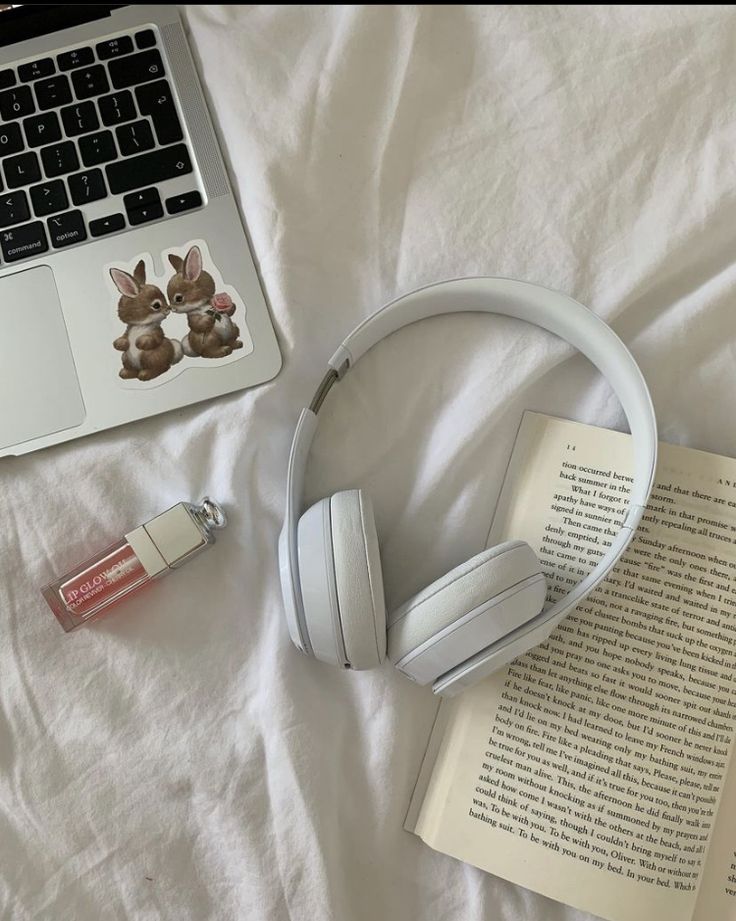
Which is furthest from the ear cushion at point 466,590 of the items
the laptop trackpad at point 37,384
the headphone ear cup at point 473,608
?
the laptop trackpad at point 37,384

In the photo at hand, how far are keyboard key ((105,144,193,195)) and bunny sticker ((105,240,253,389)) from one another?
5 cm

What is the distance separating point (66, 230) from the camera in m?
0.61

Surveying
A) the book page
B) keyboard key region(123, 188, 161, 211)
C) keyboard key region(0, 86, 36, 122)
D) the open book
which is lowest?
the book page

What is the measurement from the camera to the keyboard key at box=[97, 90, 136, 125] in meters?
0.62

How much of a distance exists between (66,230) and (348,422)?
250 mm

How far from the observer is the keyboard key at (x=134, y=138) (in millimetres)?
620

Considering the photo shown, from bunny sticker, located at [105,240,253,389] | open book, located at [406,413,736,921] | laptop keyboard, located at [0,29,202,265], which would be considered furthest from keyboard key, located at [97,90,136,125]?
open book, located at [406,413,736,921]

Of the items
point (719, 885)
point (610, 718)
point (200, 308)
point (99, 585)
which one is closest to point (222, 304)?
point (200, 308)

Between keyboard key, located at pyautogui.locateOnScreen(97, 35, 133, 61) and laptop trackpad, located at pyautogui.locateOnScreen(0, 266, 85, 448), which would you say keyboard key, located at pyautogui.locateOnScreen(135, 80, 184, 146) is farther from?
laptop trackpad, located at pyautogui.locateOnScreen(0, 266, 85, 448)

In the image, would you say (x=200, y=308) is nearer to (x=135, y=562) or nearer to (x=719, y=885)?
(x=135, y=562)

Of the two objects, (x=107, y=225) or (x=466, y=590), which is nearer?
(x=466, y=590)

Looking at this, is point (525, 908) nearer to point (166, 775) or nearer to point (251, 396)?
point (166, 775)

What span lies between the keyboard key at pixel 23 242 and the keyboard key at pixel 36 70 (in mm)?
117

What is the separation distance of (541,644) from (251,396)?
10.7 inches
